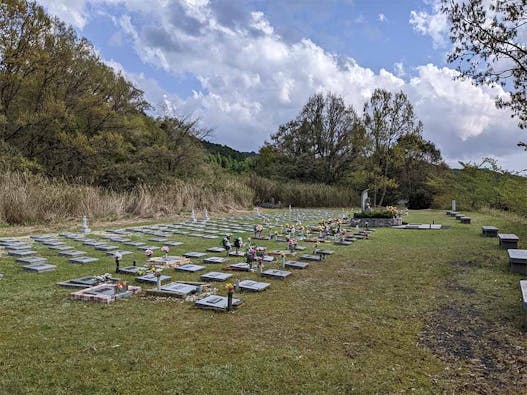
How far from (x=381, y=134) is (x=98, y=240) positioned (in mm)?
19526

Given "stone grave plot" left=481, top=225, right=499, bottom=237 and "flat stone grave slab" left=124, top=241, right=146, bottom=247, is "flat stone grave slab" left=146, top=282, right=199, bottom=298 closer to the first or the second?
"flat stone grave slab" left=124, top=241, right=146, bottom=247

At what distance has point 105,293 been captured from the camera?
4.38m

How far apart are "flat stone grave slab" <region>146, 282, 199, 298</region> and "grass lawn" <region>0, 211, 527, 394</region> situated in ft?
0.46

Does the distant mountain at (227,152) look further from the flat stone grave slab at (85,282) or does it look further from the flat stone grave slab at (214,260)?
the flat stone grave slab at (85,282)

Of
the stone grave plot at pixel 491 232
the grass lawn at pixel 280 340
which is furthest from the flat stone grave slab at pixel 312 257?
Result: the stone grave plot at pixel 491 232

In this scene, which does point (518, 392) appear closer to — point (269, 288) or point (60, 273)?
point (269, 288)

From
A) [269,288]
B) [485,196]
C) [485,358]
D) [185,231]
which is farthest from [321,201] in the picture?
[485,358]

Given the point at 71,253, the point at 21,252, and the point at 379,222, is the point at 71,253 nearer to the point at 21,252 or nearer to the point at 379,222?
the point at 21,252

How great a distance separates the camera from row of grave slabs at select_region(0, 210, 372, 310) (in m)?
4.53

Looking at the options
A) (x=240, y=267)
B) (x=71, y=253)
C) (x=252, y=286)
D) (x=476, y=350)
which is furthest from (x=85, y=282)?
(x=476, y=350)

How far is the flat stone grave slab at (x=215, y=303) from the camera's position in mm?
3977

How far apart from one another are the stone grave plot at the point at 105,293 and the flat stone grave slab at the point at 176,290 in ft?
0.73

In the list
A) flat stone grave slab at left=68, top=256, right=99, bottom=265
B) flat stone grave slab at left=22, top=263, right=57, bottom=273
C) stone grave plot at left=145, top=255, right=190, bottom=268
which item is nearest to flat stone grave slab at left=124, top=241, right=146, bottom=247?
flat stone grave slab at left=68, top=256, right=99, bottom=265

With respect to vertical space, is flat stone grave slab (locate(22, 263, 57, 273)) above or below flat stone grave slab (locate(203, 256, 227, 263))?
below
